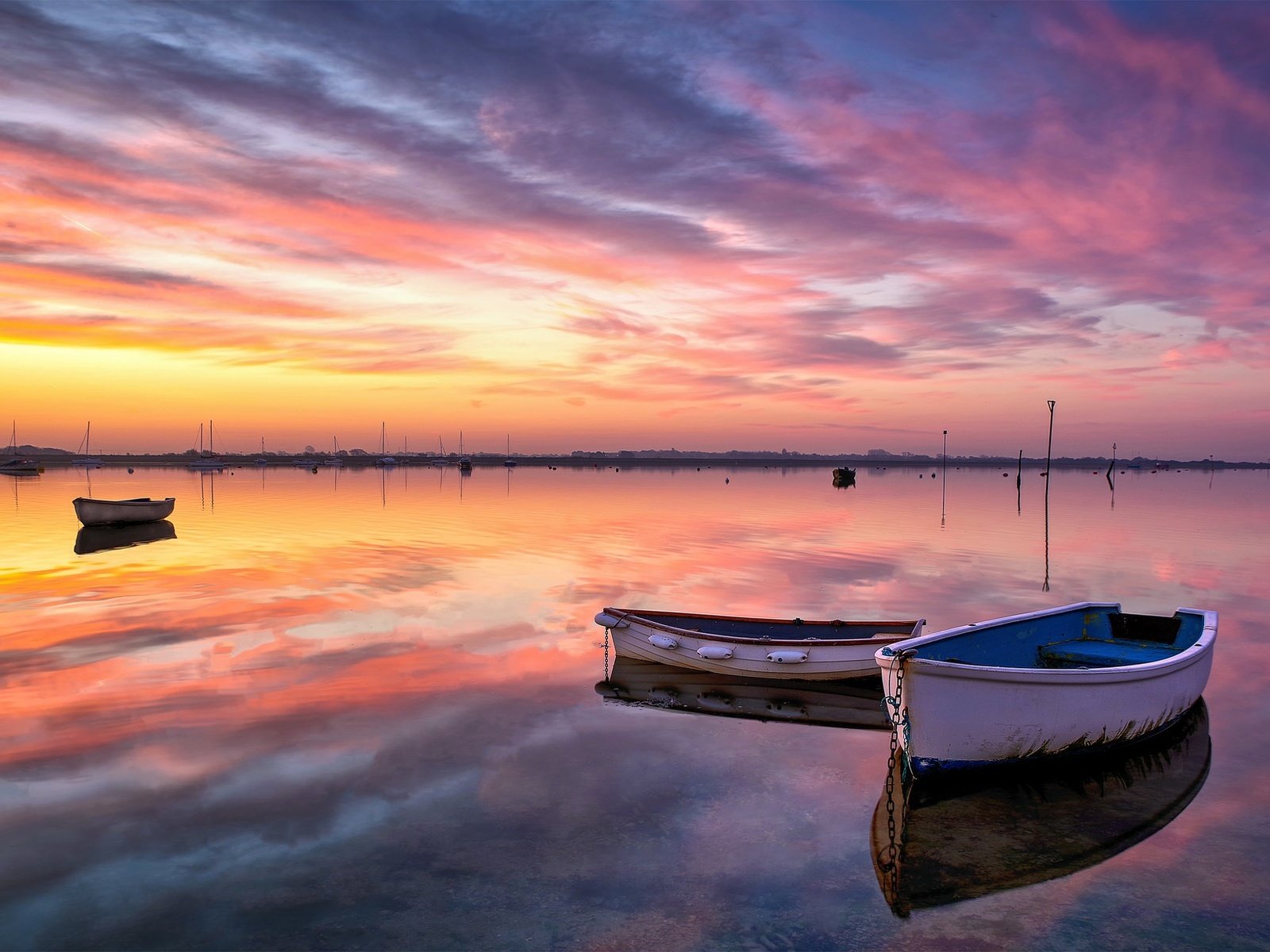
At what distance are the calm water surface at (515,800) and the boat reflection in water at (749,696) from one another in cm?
13

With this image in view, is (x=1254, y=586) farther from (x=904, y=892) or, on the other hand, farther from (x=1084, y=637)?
(x=904, y=892)

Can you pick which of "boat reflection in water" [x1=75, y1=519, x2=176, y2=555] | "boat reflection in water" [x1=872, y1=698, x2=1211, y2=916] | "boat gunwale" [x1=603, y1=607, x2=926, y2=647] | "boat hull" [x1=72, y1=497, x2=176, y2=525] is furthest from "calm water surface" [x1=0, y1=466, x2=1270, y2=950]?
"boat hull" [x1=72, y1=497, x2=176, y2=525]

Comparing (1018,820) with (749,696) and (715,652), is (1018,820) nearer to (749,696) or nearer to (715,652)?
(749,696)

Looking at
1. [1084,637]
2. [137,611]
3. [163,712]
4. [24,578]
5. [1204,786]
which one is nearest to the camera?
[1204,786]

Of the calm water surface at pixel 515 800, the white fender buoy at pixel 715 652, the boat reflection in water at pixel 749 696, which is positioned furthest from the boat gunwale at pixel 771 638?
the calm water surface at pixel 515 800

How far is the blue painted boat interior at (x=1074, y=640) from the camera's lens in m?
13.6

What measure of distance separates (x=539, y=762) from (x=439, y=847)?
2.90 meters

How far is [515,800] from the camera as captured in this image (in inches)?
426

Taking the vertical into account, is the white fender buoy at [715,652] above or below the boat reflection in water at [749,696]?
above

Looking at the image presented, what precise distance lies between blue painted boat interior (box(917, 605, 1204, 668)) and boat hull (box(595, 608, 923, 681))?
2.09m

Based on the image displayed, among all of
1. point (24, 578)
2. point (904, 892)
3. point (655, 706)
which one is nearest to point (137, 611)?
point (24, 578)

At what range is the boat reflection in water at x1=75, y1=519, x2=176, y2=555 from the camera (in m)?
38.8

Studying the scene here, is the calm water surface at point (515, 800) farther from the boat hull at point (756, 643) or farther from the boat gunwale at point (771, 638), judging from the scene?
the boat gunwale at point (771, 638)

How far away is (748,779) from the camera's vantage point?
11.8m
